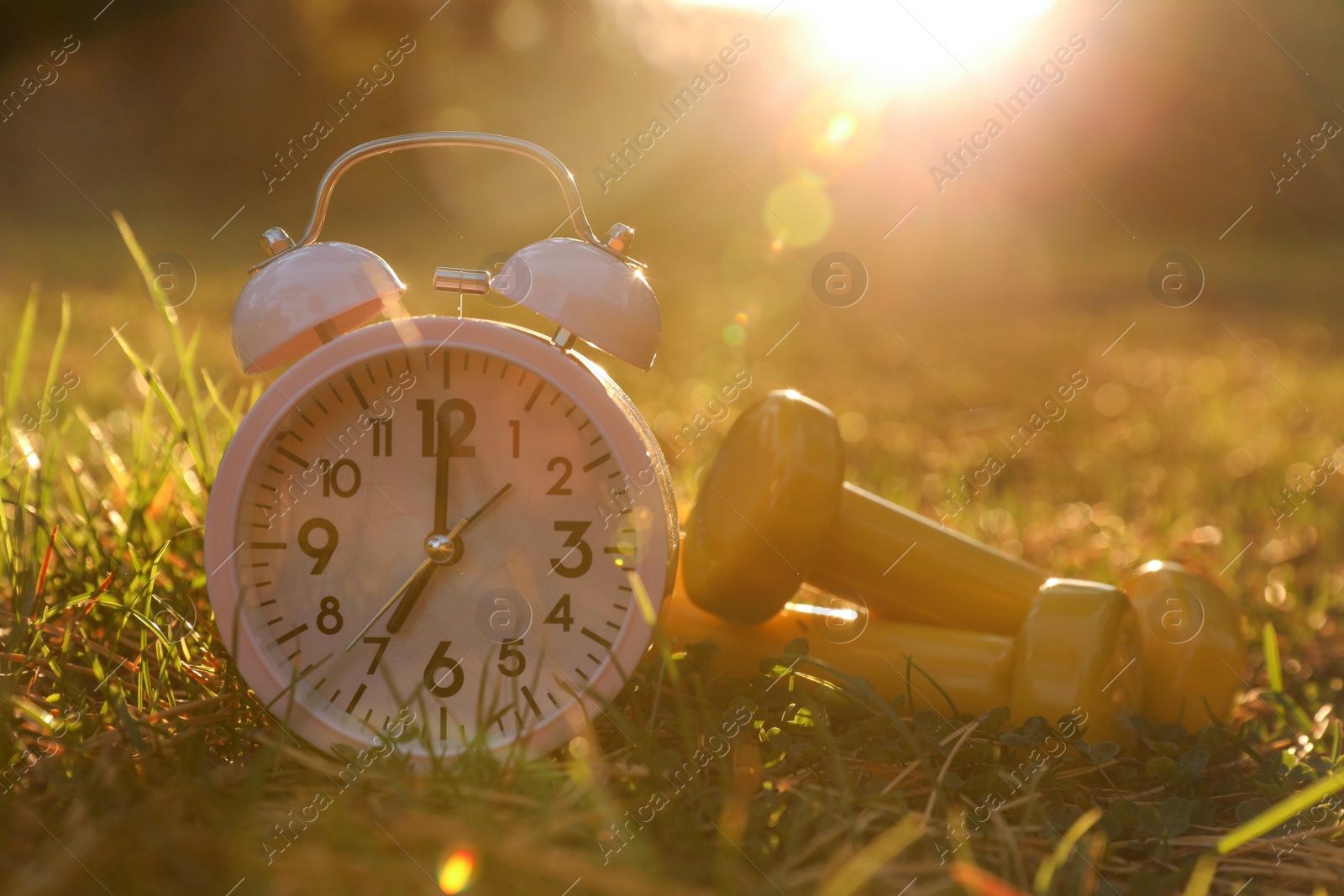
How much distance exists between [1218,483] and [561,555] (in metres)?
3.33

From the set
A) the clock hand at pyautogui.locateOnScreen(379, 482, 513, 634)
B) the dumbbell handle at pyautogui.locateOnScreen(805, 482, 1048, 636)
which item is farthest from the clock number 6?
the dumbbell handle at pyautogui.locateOnScreen(805, 482, 1048, 636)

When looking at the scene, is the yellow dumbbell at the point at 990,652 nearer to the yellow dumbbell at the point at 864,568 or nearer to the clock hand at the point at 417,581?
the yellow dumbbell at the point at 864,568

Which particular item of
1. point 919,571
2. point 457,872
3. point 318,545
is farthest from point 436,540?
point 919,571

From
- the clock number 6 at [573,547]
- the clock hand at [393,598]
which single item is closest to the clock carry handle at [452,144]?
the clock number 6 at [573,547]

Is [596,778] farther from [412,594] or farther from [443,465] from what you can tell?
[443,465]

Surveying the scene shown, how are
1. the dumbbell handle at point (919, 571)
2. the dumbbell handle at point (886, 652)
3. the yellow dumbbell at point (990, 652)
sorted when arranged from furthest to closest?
the dumbbell handle at point (919, 571)
the dumbbell handle at point (886, 652)
the yellow dumbbell at point (990, 652)

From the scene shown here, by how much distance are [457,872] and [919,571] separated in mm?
1267

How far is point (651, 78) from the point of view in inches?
519

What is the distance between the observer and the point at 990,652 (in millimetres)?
2090

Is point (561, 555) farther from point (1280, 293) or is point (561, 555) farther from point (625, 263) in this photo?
point (1280, 293)

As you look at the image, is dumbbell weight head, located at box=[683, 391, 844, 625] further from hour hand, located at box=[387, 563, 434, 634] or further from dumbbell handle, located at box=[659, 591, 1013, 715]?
hour hand, located at box=[387, 563, 434, 634]

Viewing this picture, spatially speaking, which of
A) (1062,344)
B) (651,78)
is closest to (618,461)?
(1062,344)

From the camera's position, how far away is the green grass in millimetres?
1347

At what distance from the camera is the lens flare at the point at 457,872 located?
132 cm
